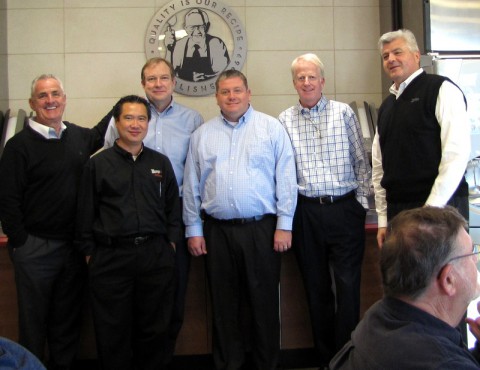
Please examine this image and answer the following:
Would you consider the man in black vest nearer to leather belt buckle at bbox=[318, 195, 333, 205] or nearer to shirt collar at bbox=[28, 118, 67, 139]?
leather belt buckle at bbox=[318, 195, 333, 205]

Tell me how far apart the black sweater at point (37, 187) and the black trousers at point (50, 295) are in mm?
68

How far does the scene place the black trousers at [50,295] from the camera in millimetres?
2369

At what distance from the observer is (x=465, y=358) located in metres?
0.94

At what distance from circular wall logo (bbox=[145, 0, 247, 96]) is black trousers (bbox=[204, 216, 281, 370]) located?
1.73 meters

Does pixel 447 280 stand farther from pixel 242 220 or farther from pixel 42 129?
pixel 42 129

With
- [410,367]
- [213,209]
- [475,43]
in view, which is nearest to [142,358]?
[213,209]

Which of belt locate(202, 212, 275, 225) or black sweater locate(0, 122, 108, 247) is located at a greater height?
black sweater locate(0, 122, 108, 247)

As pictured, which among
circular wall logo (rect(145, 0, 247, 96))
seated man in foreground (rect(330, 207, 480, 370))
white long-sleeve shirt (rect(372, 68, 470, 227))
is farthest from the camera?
circular wall logo (rect(145, 0, 247, 96))

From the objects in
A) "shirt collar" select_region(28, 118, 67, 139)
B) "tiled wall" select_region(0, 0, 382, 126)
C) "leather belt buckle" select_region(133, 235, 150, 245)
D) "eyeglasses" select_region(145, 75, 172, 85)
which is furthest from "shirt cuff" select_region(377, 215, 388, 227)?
"tiled wall" select_region(0, 0, 382, 126)

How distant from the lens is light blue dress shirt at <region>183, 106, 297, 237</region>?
2420 mm

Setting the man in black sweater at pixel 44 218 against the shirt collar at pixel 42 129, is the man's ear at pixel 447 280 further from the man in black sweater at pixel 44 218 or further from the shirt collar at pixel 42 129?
the shirt collar at pixel 42 129

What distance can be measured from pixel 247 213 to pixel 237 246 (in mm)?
156

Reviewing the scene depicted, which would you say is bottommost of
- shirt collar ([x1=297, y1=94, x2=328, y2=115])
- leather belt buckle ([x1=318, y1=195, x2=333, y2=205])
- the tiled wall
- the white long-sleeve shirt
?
leather belt buckle ([x1=318, y1=195, x2=333, y2=205])

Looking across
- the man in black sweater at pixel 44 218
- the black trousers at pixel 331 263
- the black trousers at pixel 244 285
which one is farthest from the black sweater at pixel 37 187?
the black trousers at pixel 331 263
